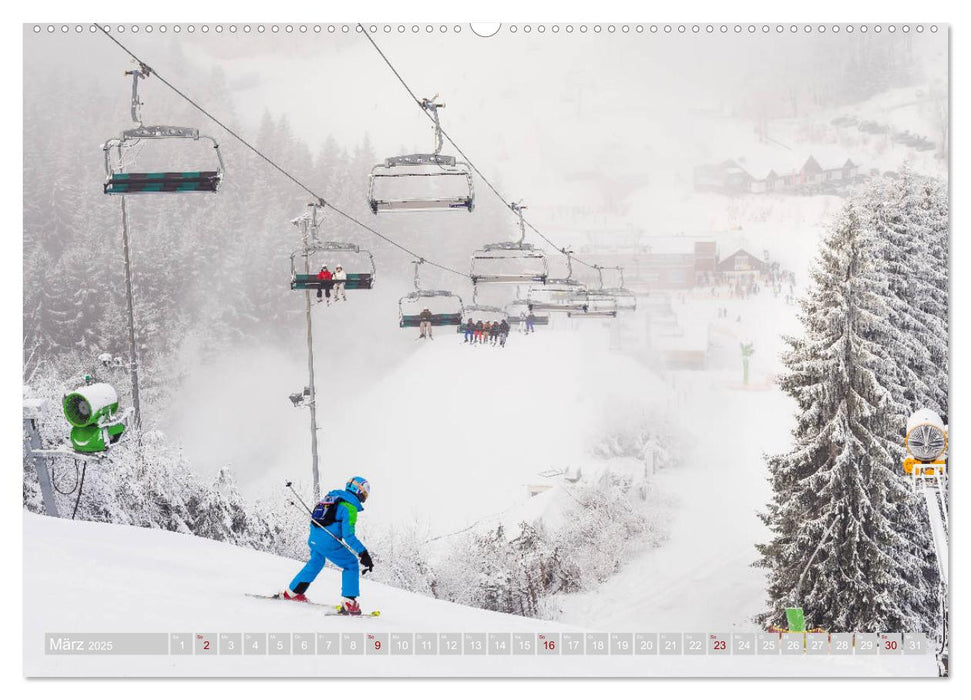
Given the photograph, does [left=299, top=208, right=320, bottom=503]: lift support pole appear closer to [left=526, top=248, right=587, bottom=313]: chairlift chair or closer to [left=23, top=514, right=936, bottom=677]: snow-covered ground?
[left=23, top=514, right=936, bottom=677]: snow-covered ground

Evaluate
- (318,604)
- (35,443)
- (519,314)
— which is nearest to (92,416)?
(35,443)

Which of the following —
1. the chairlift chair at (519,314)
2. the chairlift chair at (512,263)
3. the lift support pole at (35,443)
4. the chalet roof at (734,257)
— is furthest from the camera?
the chairlift chair at (519,314)

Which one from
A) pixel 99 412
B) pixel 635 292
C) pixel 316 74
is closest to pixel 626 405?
pixel 635 292

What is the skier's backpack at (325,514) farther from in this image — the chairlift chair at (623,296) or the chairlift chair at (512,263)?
the chairlift chair at (623,296)

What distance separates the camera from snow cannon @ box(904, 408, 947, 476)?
571cm

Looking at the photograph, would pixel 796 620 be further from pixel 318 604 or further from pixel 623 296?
pixel 318 604

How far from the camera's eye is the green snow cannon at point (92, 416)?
6387 millimetres

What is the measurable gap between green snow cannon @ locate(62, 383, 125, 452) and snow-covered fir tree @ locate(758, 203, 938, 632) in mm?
5171

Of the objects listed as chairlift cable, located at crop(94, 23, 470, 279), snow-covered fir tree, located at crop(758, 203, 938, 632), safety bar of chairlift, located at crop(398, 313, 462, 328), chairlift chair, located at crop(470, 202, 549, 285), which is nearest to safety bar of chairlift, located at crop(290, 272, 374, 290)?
safety bar of chairlift, located at crop(398, 313, 462, 328)

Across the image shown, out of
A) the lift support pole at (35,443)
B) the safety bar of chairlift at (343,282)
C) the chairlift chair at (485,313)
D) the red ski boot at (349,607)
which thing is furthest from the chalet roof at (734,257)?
the lift support pole at (35,443)

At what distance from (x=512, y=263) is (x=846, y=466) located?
11.1ft

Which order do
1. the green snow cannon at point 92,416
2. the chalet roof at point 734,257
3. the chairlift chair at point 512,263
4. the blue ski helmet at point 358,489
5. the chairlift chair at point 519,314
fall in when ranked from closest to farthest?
the blue ski helmet at point 358,489 < the green snow cannon at point 92,416 < the chairlift chair at point 512,263 < the chalet roof at point 734,257 < the chairlift chair at point 519,314

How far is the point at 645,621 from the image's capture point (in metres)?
7.04

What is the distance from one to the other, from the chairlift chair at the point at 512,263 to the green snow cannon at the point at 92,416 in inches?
112
